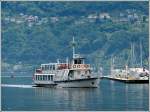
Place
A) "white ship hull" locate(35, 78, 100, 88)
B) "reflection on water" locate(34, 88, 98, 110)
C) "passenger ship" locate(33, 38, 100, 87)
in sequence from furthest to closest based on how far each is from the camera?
"passenger ship" locate(33, 38, 100, 87), "white ship hull" locate(35, 78, 100, 88), "reflection on water" locate(34, 88, 98, 110)

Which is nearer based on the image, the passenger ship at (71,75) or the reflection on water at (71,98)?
the reflection on water at (71,98)

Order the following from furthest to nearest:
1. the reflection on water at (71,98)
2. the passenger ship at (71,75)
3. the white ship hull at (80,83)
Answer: the passenger ship at (71,75) < the white ship hull at (80,83) < the reflection on water at (71,98)

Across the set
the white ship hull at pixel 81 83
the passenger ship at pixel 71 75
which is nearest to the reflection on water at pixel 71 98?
the white ship hull at pixel 81 83

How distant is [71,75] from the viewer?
6366 centimetres

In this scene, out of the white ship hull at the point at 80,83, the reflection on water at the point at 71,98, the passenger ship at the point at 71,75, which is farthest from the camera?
the passenger ship at the point at 71,75

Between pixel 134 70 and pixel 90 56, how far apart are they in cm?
8562

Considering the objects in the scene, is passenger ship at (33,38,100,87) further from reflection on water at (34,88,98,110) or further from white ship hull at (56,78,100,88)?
reflection on water at (34,88,98,110)

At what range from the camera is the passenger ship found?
62.8 m

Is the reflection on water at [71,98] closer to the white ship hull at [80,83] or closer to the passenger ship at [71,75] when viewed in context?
the white ship hull at [80,83]

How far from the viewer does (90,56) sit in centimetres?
18400

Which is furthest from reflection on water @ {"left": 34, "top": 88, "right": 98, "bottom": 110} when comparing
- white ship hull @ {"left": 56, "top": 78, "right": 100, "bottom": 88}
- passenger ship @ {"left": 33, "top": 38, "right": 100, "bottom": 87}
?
passenger ship @ {"left": 33, "top": 38, "right": 100, "bottom": 87}

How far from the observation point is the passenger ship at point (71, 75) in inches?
2470

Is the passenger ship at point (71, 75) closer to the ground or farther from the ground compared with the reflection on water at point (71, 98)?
farther from the ground

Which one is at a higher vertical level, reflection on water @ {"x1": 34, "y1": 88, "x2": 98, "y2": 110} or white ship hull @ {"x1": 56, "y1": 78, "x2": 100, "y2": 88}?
white ship hull @ {"x1": 56, "y1": 78, "x2": 100, "y2": 88}
